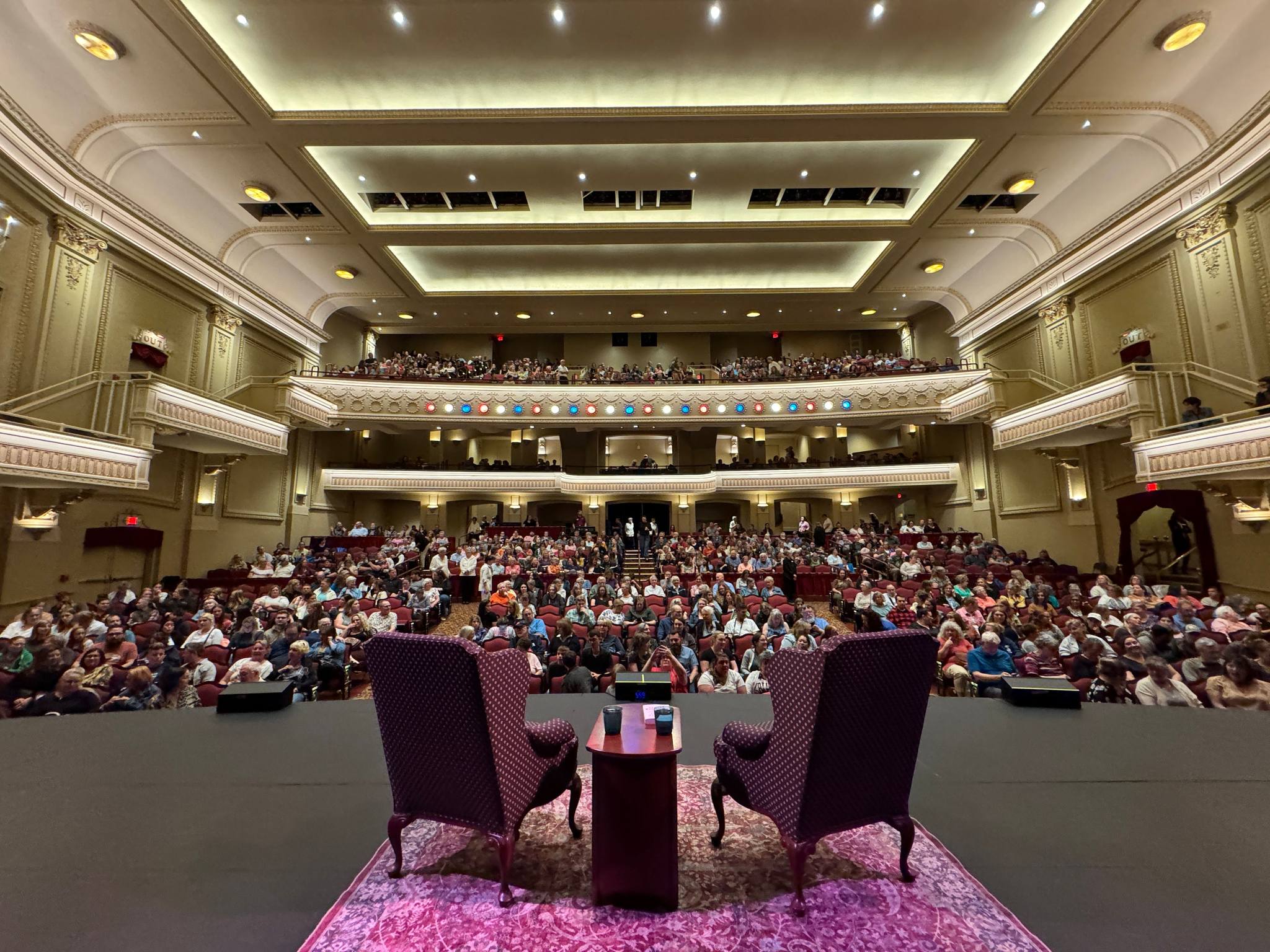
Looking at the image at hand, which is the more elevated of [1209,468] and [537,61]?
[537,61]

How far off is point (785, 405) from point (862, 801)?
46.0 ft

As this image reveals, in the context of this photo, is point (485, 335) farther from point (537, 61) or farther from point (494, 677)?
point (494, 677)

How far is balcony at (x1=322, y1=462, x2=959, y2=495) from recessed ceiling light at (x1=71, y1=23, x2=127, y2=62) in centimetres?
929

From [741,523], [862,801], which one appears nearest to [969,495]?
[741,523]

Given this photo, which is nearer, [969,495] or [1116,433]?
[1116,433]

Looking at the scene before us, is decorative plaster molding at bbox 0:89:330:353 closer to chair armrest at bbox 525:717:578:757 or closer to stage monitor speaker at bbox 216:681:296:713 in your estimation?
stage monitor speaker at bbox 216:681:296:713

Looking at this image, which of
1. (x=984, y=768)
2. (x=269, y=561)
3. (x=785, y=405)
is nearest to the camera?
(x=984, y=768)

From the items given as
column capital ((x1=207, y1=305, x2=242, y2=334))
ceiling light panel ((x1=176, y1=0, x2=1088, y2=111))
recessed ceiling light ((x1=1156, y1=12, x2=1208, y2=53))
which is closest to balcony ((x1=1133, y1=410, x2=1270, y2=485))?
recessed ceiling light ((x1=1156, y1=12, x2=1208, y2=53))

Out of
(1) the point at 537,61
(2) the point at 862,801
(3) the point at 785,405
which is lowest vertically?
(2) the point at 862,801

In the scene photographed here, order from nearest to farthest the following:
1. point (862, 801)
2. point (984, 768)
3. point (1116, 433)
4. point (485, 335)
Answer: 1. point (862, 801)
2. point (984, 768)
3. point (1116, 433)
4. point (485, 335)

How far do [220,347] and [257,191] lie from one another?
10.9ft

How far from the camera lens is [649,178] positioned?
10320 mm

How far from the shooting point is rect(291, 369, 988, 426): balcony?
13.8 m

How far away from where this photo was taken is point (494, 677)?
1.95 metres
